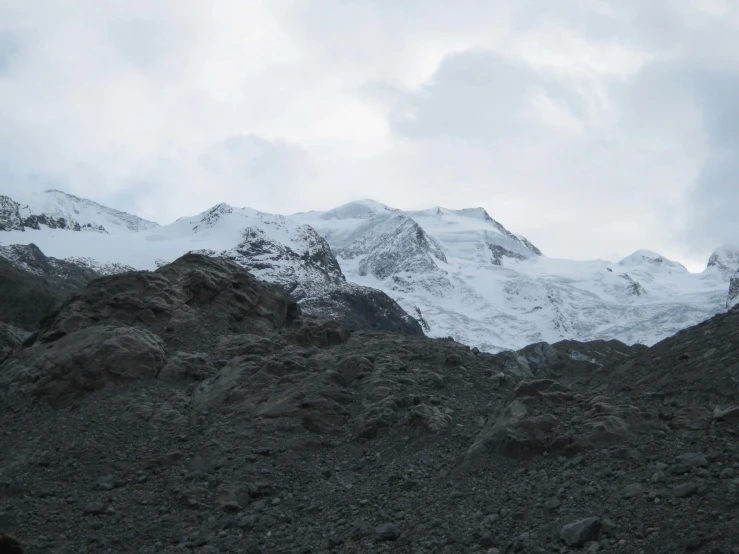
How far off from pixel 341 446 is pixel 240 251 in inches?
5111

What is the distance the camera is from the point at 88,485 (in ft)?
52.3

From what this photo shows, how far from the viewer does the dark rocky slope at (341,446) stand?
40.1 feet

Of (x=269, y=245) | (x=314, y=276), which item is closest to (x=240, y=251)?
(x=269, y=245)

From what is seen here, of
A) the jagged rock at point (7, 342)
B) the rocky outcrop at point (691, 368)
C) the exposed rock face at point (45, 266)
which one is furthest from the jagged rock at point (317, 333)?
the exposed rock face at point (45, 266)

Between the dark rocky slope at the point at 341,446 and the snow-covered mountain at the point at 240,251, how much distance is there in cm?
7239

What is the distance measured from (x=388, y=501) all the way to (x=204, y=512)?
3.52m

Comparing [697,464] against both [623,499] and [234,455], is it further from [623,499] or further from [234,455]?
[234,455]

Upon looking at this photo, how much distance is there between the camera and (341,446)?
17.5 metres

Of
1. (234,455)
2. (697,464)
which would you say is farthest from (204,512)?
(697,464)

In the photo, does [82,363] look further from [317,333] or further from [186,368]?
[317,333]

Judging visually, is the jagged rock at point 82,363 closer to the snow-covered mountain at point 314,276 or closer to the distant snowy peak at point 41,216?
the snow-covered mountain at point 314,276

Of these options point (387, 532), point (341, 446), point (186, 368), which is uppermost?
point (186, 368)

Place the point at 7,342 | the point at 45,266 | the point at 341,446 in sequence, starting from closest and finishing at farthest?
the point at 341,446 → the point at 7,342 → the point at 45,266

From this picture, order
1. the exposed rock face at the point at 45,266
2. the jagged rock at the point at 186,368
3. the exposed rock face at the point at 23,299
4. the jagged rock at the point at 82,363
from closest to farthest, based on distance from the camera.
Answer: the jagged rock at the point at 82,363
the jagged rock at the point at 186,368
the exposed rock face at the point at 23,299
the exposed rock face at the point at 45,266
